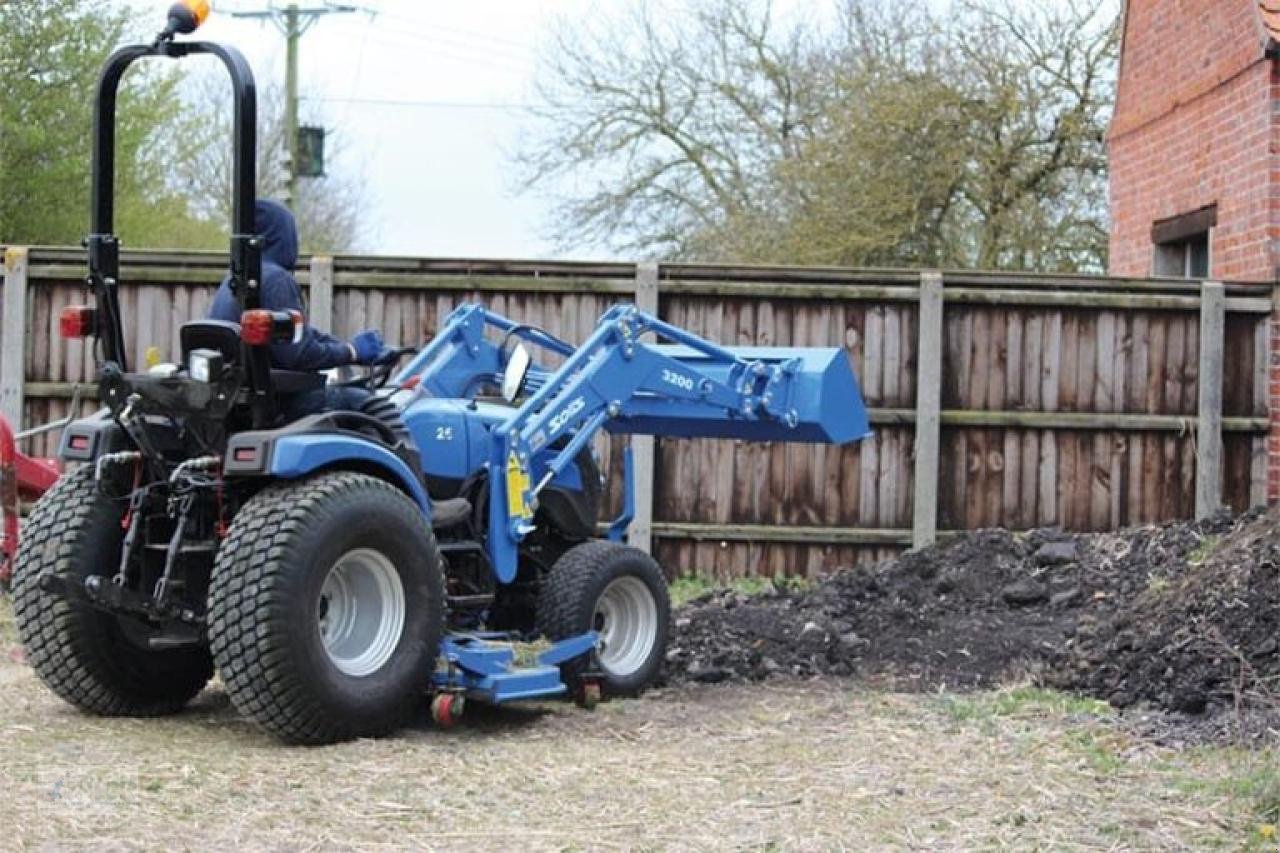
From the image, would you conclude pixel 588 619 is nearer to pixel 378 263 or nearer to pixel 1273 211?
pixel 378 263

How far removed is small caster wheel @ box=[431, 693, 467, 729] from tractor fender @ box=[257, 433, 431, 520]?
2.33 ft

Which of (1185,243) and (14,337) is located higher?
(1185,243)

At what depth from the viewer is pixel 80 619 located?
7.39m

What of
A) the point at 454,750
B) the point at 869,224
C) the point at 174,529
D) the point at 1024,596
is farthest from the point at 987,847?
the point at 869,224

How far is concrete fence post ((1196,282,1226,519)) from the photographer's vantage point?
1233 centimetres

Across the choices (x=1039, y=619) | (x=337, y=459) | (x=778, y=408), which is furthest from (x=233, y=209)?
(x=1039, y=619)

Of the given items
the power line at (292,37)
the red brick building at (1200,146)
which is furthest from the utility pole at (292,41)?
the red brick building at (1200,146)

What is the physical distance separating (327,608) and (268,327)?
1153mm

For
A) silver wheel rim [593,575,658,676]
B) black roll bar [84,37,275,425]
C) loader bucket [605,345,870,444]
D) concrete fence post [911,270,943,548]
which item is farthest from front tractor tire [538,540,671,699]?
concrete fence post [911,270,943,548]

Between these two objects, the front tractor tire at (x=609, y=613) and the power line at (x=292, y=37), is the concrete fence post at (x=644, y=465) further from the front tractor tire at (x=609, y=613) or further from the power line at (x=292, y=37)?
the power line at (x=292, y=37)

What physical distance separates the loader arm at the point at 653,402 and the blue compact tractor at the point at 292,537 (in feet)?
0.06

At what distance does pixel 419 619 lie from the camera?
7250 millimetres

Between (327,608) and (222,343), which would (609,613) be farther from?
(222,343)

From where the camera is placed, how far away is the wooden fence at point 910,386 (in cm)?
1238
